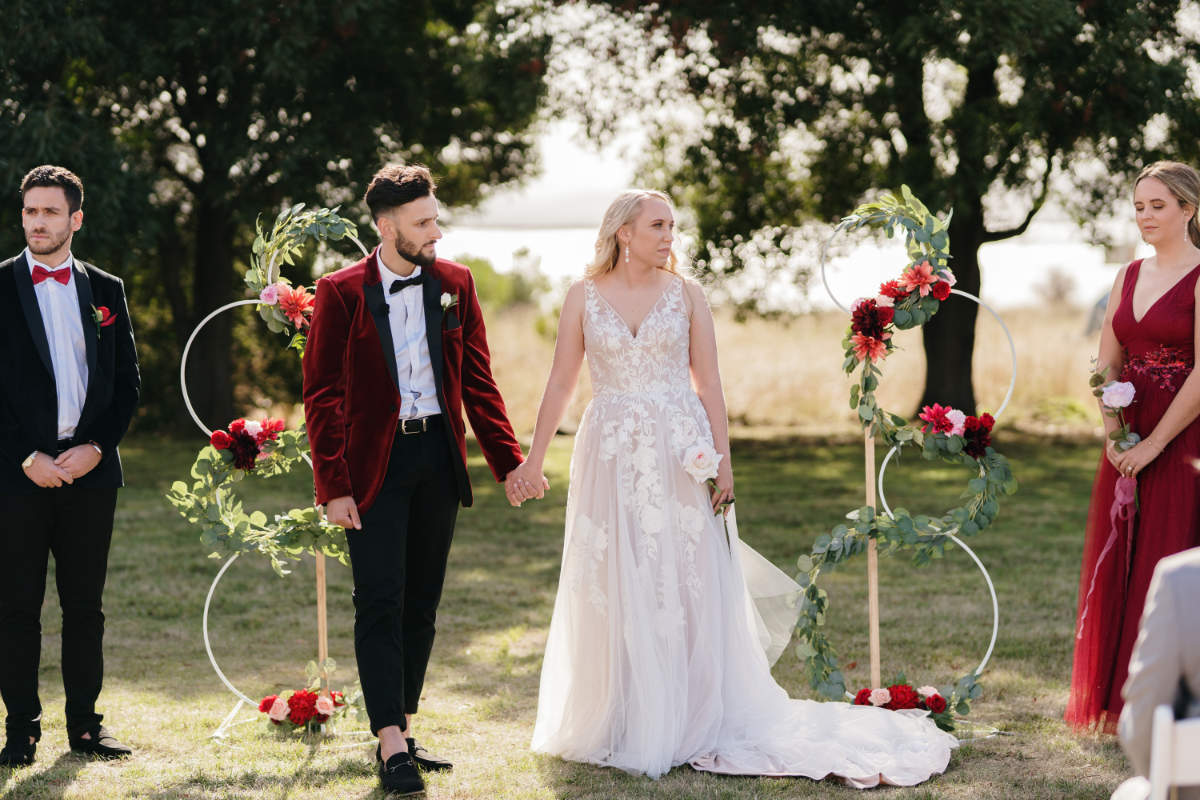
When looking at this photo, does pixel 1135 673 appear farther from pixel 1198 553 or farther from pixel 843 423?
pixel 843 423

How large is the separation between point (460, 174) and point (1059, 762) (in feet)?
46.0

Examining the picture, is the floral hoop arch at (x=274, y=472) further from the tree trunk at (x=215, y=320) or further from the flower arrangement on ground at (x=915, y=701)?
the tree trunk at (x=215, y=320)

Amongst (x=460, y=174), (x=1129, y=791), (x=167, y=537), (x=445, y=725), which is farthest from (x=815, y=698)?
(x=460, y=174)

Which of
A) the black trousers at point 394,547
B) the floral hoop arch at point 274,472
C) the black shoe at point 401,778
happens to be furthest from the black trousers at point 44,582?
the black shoe at point 401,778

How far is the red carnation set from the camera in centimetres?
514

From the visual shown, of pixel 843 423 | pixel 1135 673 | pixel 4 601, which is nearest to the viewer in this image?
pixel 1135 673

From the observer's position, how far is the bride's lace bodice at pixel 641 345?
15.8ft

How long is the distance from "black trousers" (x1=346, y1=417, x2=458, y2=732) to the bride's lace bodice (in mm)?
699

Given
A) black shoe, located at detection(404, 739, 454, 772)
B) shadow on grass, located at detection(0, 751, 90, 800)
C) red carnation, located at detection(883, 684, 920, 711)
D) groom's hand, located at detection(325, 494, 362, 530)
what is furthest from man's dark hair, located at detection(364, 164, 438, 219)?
red carnation, located at detection(883, 684, 920, 711)

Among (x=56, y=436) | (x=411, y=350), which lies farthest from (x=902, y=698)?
(x=56, y=436)

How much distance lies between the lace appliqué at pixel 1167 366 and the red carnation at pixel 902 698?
4.94ft

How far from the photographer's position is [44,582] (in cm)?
460

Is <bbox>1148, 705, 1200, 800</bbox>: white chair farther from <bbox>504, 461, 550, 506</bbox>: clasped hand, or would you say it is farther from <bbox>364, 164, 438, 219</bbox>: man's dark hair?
<bbox>364, 164, 438, 219</bbox>: man's dark hair

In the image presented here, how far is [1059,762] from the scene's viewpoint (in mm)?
4699
